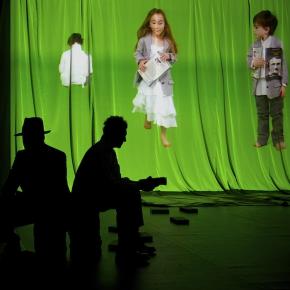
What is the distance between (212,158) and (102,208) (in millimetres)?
3999

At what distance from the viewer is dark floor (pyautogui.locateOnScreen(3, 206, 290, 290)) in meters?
2.30

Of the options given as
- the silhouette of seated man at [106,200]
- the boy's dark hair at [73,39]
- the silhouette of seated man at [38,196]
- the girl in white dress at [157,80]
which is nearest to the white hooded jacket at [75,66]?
the boy's dark hair at [73,39]

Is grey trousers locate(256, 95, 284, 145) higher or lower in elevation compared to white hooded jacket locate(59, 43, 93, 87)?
lower

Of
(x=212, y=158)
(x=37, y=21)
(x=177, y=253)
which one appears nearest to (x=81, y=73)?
(x=37, y=21)

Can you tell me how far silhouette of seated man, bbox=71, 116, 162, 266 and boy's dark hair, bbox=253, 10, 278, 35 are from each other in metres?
4.52

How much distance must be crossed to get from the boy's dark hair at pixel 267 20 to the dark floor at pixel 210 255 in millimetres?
3002

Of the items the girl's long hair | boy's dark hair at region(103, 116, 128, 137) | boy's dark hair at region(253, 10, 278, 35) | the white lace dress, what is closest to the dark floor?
boy's dark hair at region(103, 116, 128, 137)

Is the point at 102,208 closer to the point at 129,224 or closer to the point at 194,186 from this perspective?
the point at 129,224

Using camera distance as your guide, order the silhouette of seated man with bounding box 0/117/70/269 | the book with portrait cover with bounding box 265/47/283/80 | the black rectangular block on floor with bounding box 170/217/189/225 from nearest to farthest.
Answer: the silhouette of seated man with bounding box 0/117/70/269
the black rectangular block on floor with bounding box 170/217/189/225
the book with portrait cover with bounding box 265/47/283/80

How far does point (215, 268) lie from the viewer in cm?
258

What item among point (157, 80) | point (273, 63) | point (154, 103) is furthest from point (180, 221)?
point (273, 63)

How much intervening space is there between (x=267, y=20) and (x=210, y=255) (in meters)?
4.60

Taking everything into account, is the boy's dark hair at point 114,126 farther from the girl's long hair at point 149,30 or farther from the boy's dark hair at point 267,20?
the boy's dark hair at point 267,20

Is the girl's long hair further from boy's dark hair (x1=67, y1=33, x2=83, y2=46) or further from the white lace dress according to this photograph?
boy's dark hair (x1=67, y1=33, x2=83, y2=46)
